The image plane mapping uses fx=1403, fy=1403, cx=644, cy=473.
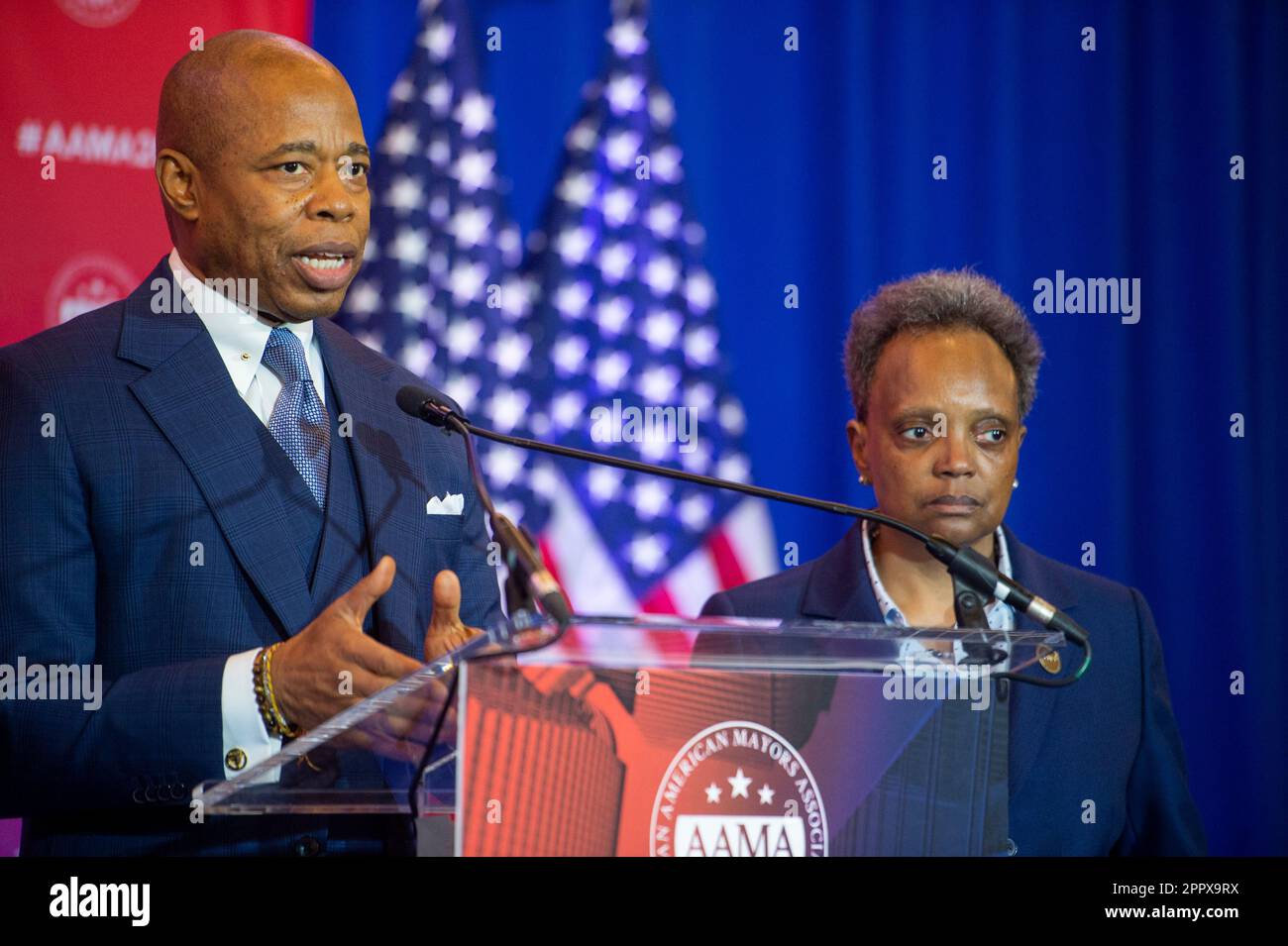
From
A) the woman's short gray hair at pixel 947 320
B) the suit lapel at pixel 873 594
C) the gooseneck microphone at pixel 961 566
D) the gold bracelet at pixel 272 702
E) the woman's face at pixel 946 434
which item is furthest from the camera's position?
the woman's short gray hair at pixel 947 320

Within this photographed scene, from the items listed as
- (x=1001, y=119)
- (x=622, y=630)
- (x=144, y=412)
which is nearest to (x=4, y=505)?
(x=144, y=412)

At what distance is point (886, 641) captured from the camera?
4.78 feet

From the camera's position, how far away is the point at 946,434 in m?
2.35

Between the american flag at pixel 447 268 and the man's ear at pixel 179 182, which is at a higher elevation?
the american flag at pixel 447 268

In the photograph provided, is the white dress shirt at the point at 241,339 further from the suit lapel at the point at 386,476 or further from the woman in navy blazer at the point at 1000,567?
the woman in navy blazer at the point at 1000,567

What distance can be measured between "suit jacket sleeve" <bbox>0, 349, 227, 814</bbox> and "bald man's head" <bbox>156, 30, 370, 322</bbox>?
36cm

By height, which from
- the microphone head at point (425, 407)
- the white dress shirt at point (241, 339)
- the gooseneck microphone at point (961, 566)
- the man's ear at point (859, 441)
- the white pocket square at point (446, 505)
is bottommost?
the gooseneck microphone at point (961, 566)

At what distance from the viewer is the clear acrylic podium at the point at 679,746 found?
132 centimetres

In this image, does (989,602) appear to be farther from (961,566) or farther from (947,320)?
(961,566)

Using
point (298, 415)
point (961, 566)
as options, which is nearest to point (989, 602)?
point (961, 566)

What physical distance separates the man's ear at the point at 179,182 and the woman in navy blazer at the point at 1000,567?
111cm

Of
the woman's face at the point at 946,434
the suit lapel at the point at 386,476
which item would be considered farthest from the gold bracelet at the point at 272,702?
the woman's face at the point at 946,434

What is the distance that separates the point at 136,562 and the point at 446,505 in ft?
1.60

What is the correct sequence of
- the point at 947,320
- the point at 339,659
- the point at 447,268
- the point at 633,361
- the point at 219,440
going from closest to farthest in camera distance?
the point at 339,659, the point at 219,440, the point at 947,320, the point at 447,268, the point at 633,361
